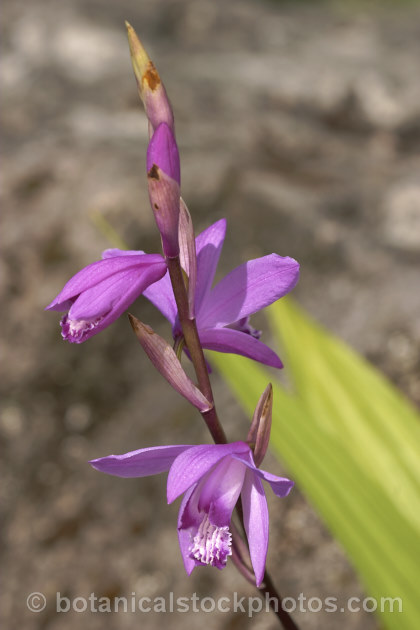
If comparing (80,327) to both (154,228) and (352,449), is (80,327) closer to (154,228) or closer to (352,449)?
(352,449)

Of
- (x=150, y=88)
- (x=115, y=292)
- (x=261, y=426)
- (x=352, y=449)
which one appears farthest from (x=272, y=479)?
(x=352, y=449)

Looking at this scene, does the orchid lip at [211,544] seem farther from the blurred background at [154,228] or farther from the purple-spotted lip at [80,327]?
the blurred background at [154,228]

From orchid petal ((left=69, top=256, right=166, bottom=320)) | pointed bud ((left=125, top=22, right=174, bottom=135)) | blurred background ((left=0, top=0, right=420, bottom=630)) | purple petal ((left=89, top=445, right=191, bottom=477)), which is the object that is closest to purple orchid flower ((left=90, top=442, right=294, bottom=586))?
purple petal ((left=89, top=445, right=191, bottom=477))

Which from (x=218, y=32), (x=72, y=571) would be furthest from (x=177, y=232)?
(x=218, y=32)

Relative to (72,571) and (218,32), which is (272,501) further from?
(218,32)

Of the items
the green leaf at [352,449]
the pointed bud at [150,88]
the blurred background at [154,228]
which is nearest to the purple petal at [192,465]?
the pointed bud at [150,88]

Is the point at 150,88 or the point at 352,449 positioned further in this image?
the point at 352,449
